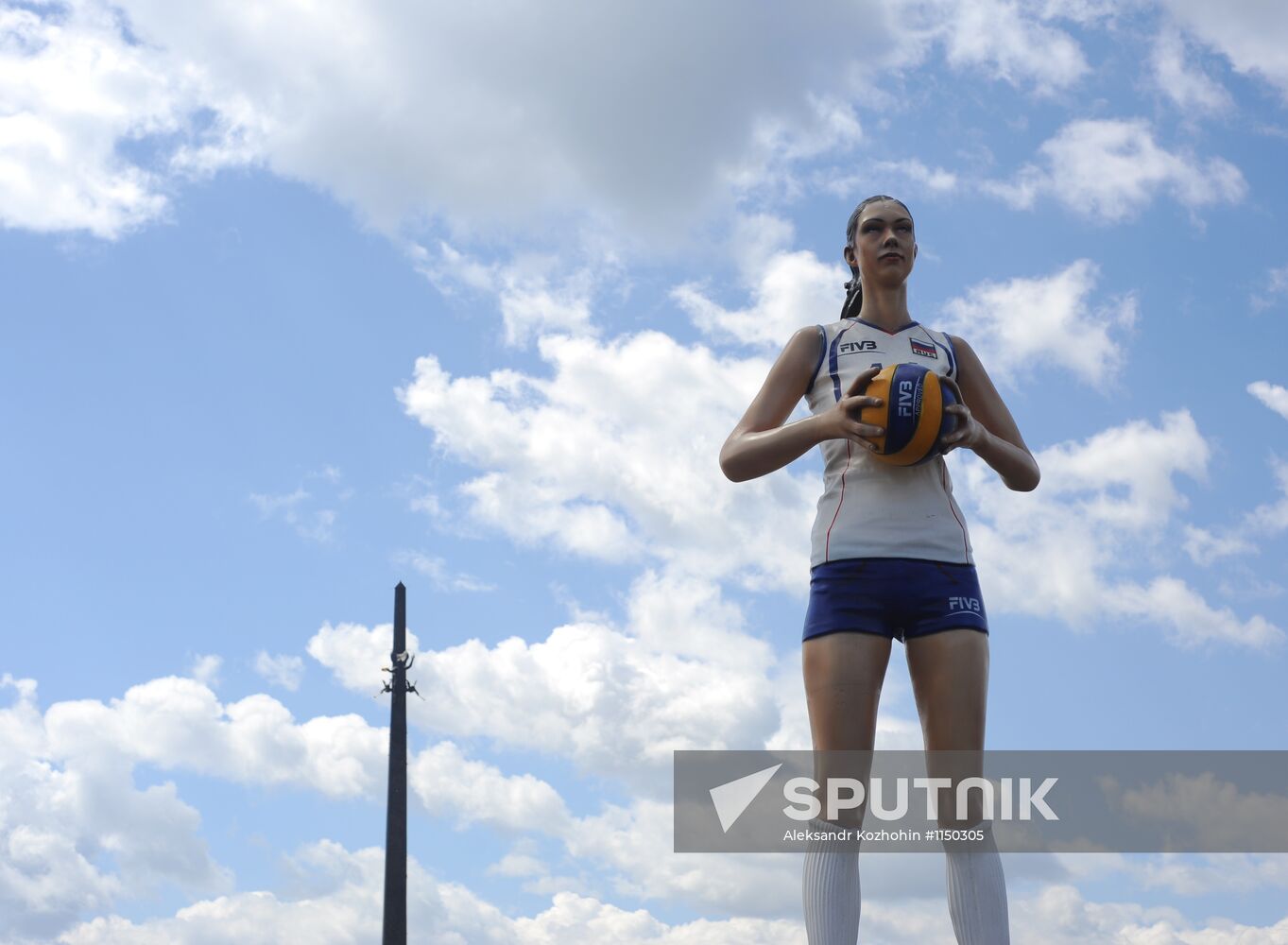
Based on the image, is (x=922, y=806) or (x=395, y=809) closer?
(x=922, y=806)

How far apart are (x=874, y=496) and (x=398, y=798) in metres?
26.3

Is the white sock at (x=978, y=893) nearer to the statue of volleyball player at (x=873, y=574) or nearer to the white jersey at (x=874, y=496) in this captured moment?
the statue of volleyball player at (x=873, y=574)

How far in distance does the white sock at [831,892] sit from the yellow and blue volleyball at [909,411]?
4.91ft

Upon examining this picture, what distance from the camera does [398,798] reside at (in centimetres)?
2966

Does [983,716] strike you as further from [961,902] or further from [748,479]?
[748,479]

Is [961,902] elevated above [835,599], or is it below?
below

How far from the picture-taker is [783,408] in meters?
5.69

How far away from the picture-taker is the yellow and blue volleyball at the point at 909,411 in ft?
16.4

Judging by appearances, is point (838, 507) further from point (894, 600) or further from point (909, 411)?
point (909, 411)

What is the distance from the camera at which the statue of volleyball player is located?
16.1ft

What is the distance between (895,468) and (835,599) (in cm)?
62

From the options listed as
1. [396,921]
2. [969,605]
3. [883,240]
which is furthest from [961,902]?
[396,921]

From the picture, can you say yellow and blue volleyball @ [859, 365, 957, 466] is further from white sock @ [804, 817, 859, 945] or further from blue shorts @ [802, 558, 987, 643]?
white sock @ [804, 817, 859, 945]

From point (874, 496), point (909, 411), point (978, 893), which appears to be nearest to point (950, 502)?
point (874, 496)
